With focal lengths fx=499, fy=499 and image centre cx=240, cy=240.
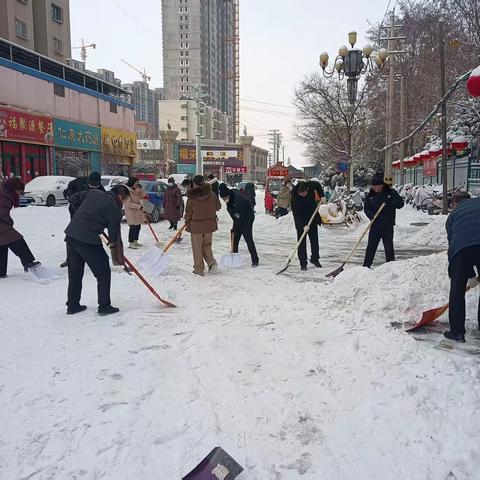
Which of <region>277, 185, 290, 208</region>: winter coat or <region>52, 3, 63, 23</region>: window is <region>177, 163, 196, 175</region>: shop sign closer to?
<region>52, 3, 63, 23</region>: window

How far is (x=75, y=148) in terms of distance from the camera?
34156 mm

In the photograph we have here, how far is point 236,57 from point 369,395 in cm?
15054

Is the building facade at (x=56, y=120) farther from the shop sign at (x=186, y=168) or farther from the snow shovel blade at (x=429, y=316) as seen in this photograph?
the shop sign at (x=186, y=168)

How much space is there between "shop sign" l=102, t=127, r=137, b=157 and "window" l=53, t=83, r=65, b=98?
17.9ft

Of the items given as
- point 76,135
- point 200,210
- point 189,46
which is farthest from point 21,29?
point 189,46

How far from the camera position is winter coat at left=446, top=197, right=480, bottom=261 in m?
3.86

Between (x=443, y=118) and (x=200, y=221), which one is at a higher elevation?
(x=443, y=118)

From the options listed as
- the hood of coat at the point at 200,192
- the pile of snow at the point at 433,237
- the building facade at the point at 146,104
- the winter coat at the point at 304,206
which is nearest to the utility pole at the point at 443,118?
the pile of snow at the point at 433,237

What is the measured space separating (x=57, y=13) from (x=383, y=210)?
40015mm

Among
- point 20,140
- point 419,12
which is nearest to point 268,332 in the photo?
point 419,12

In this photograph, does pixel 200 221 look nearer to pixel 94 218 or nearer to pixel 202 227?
pixel 202 227

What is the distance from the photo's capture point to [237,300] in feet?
19.2

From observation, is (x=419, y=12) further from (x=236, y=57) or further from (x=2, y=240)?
(x=236, y=57)

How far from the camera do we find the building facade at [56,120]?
89.8 ft
